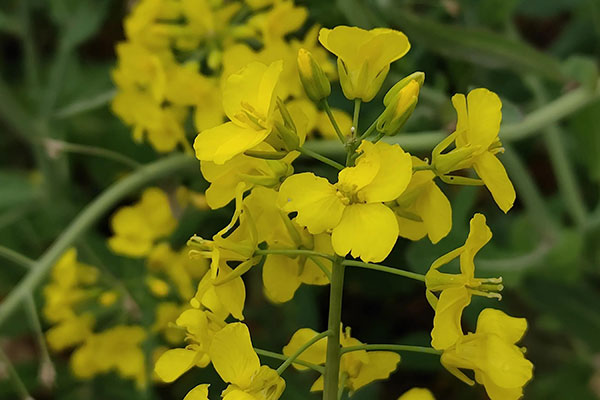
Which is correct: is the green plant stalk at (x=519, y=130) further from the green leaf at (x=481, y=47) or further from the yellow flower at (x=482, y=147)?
the yellow flower at (x=482, y=147)

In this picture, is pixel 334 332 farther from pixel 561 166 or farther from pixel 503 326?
pixel 561 166

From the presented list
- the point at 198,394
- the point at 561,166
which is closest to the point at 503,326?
the point at 198,394

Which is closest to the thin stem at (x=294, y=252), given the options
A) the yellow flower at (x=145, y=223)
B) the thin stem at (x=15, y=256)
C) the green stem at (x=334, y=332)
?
the green stem at (x=334, y=332)

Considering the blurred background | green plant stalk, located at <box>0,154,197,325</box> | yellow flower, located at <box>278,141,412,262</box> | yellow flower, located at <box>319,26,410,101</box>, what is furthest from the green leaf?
yellow flower, located at <box>278,141,412,262</box>

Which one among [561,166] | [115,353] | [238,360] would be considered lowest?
[115,353]

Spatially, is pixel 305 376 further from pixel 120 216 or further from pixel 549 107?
pixel 549 107

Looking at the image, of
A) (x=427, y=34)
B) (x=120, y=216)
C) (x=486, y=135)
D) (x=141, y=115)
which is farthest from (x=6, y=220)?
(x=486, y=135)

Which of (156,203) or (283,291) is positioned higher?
(283,291)
